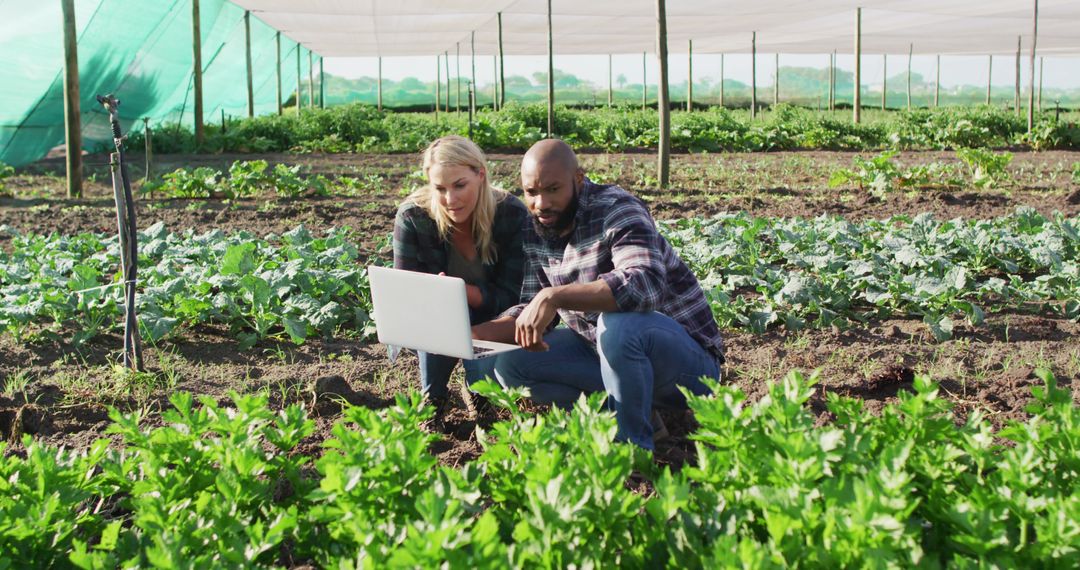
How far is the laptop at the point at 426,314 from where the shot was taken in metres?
2.73

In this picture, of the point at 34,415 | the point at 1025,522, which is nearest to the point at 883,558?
the point at 1025,522

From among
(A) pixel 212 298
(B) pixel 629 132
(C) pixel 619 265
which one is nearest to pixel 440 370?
(C) pixel 619 265

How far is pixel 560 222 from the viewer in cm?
296

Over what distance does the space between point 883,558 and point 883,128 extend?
54.6 ft

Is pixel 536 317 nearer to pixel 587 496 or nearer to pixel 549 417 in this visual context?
pixel 549 417

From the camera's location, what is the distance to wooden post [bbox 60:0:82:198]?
9.78 metres

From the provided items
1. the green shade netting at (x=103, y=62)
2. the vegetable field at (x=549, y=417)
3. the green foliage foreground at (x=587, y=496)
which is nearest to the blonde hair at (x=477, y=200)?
the vegetable field at (x=549, y=417)

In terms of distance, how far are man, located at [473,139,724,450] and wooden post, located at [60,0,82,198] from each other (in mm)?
8338

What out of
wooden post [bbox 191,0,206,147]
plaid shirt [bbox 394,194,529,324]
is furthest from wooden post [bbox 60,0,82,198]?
plaid shirt [bbox 394,194,529,324]

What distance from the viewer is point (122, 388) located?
3.75m

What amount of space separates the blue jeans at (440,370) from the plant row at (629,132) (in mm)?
11986

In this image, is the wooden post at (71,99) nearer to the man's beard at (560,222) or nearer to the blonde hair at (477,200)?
the blonde hair at (477,200)

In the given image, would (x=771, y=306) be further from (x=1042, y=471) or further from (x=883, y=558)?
(x=883, y=558)

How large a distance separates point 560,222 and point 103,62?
38.0 ft
